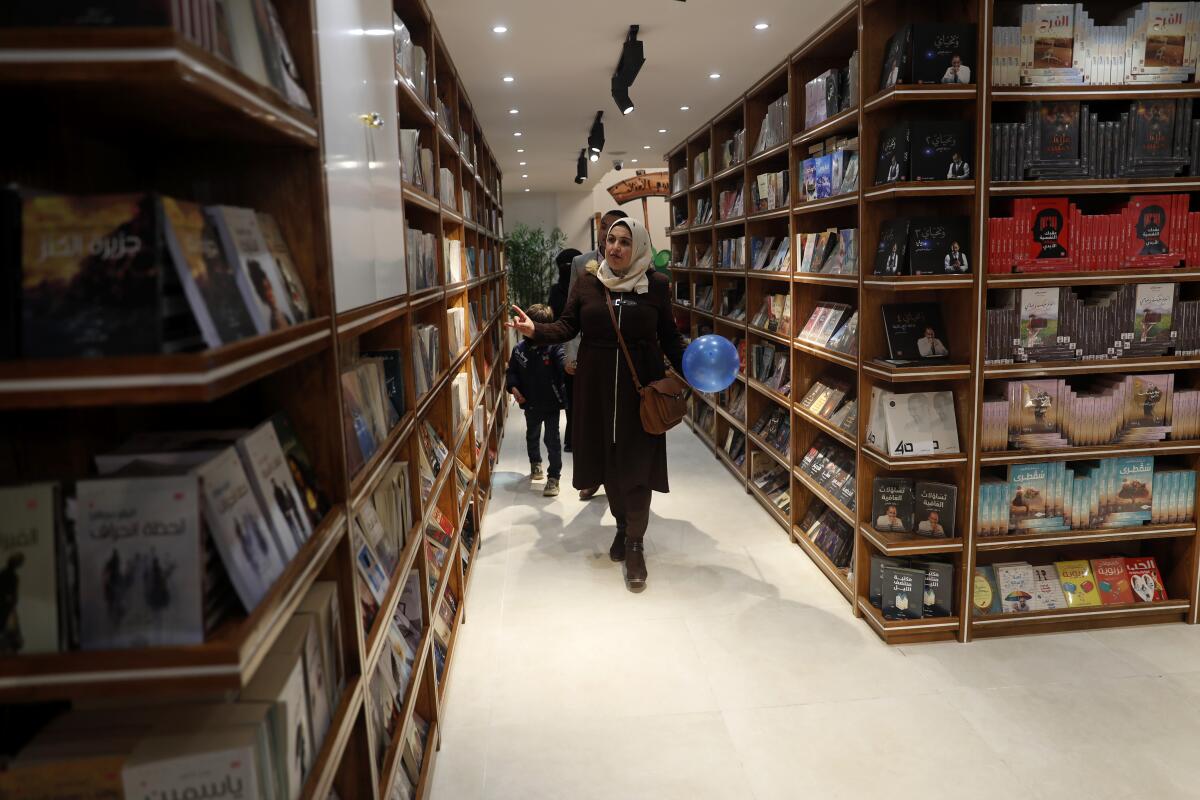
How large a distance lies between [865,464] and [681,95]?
135 inches

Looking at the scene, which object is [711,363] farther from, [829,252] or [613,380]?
[829,252]

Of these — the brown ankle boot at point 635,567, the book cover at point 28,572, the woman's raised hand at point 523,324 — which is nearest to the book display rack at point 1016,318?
the brown ankle boot at point 635,567

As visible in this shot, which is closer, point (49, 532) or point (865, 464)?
point (49, 532)

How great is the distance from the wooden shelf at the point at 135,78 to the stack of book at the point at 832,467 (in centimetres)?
315

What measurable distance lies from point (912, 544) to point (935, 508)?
0.18 meters

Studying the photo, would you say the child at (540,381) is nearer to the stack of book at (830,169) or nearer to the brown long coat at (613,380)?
the brown long coat at (613,380)

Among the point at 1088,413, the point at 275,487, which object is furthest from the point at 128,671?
the point at 1088,413

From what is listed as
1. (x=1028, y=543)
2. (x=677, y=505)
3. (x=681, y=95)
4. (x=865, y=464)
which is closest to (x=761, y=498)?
(x=677, y=505)

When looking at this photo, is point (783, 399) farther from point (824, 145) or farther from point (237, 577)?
point (237, 577)

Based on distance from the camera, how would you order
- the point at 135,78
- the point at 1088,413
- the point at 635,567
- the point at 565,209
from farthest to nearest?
the point at 565,209 < the point at 635,567 < the point at 1088,413 < the point at 135,78

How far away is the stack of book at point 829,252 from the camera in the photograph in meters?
3.56

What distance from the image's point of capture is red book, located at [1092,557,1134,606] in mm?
3414

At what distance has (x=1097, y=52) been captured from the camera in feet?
10.0

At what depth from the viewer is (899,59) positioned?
3.03 m
